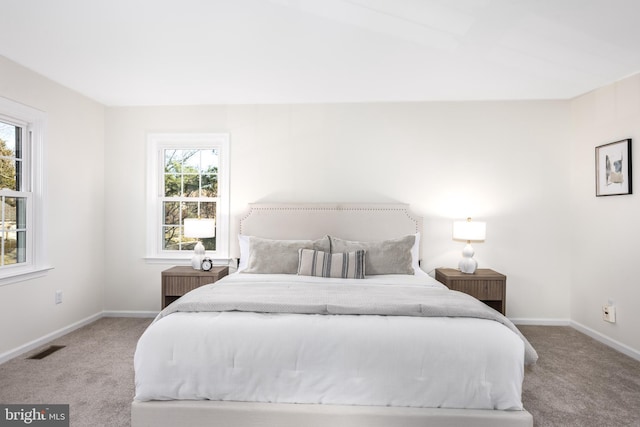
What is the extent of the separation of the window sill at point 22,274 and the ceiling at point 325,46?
1.79 meters

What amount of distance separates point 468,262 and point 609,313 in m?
1.32

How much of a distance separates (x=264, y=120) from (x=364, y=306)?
2.80 meters

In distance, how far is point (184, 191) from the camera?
4.38 m

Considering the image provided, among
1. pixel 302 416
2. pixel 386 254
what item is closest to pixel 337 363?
pixel 302 416

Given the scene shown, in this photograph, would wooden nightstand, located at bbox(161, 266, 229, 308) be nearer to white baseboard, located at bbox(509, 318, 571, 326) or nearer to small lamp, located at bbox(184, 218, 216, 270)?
small lamp, located at bbox(184, 218, 216, 270)

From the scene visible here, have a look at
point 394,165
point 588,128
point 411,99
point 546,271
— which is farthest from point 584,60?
point 546,271

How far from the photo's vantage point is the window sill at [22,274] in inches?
118

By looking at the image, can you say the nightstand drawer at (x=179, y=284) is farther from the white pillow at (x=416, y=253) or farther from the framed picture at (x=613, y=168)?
the framed picture at (x=613, y=168)

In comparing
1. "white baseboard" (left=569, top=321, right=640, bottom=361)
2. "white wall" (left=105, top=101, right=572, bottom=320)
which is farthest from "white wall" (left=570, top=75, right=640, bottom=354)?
"white wall" (left=105, top=101, right=572, bottom=320)

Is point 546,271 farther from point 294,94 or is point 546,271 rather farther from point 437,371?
point 294,94

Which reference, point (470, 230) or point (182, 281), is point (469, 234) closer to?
point (470, 230)

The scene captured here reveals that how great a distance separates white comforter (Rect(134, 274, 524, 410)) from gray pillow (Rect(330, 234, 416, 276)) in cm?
151

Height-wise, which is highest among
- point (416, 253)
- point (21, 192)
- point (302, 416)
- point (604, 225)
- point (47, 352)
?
point (21, 192)

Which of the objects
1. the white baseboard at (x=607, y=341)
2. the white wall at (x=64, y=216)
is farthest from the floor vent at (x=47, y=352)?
the white baseboard at (x=607, y=341)
